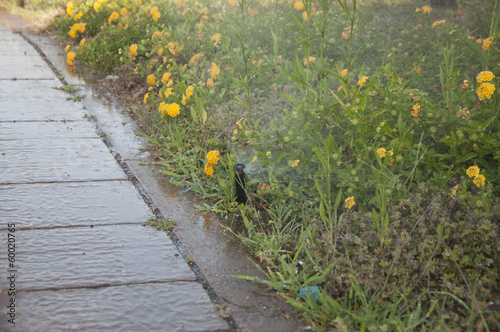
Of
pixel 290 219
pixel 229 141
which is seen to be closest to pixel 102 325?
pixel 290 219

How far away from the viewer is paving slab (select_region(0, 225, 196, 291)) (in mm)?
2277

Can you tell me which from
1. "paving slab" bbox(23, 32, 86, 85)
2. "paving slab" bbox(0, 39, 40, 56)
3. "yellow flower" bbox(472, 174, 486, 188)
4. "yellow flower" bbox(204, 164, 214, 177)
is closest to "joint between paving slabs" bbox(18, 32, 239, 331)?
"yellow flower" bbox(204, 164, 214, 177)

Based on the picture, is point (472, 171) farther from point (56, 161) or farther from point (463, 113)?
point (56, 161)

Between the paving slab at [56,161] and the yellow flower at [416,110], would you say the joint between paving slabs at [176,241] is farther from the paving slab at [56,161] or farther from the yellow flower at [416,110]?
the yellow flower at [416,110]

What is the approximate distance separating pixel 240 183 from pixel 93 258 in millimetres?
923

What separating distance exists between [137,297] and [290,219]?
1039 millimetres

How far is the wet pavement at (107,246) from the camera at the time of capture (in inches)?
81.4

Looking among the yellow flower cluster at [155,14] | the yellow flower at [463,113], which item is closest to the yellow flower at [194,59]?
the yellow flower cluster at [155,14]

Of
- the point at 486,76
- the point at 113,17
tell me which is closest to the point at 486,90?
the point at 486,76

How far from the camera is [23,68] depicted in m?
5.86

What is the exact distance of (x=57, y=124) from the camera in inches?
165

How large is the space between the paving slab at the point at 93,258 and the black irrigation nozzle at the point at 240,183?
53 cm

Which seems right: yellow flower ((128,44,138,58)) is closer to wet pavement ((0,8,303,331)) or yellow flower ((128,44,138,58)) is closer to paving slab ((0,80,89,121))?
paving slab ((0,80,89,121))

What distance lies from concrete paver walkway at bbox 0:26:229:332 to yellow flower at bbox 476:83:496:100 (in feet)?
5.34
